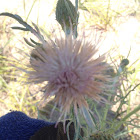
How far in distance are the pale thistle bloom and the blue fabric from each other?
0.29 m

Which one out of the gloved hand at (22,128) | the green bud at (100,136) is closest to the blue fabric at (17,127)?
the gloved hand at (22,128)

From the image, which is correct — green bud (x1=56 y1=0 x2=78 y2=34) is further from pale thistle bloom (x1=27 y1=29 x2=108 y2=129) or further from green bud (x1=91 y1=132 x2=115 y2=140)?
green bud (x1=91 y1=132 x2=115 y2=140)

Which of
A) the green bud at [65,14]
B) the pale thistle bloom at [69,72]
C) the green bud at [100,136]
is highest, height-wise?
the green bud at [65,14]

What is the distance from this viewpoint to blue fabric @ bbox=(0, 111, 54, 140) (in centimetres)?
62

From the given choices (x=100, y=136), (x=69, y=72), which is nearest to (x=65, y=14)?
(x=69, y=72)

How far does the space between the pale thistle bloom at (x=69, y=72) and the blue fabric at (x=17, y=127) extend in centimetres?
29

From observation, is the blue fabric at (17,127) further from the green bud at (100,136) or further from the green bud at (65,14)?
the green bud at (65,14)

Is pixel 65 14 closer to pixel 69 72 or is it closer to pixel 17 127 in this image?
pixel 69 72

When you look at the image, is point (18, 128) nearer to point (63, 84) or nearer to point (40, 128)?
point (40, 128)

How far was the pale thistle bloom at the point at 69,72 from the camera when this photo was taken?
1.23 feet

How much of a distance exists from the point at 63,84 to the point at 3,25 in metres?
1.49

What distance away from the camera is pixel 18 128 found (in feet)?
2.10

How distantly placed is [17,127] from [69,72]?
380 mm

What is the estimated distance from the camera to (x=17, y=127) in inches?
25.2
